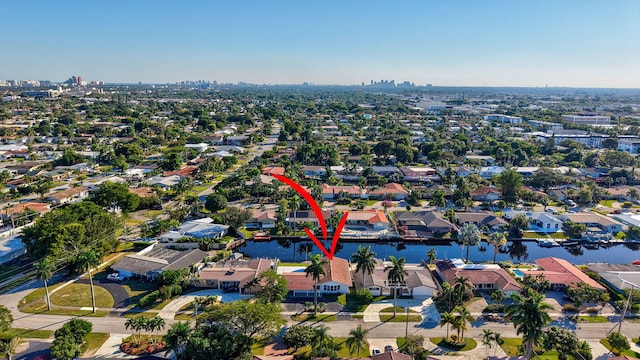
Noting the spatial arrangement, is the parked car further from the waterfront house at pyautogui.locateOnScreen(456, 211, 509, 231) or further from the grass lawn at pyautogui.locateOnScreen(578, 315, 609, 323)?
the waterfront house at pyautogui.locateOnScreen(456, 211, 509, 231)

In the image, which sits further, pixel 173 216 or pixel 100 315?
pixel 173 216

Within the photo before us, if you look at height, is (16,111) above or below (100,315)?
above

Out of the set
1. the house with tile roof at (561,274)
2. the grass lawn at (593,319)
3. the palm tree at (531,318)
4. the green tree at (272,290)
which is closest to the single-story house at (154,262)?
the green tree at (272,290)

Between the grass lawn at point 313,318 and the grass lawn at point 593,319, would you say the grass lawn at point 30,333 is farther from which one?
the grass lawn at point 593,319

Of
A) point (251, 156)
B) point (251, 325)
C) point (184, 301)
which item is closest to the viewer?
point (251, 325)

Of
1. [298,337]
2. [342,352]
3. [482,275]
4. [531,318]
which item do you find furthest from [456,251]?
[298,337]

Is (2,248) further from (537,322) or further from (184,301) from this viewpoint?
(537,322)

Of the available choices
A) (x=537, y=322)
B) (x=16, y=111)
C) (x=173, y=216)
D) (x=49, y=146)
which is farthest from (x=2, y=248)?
(x=16, y=111)

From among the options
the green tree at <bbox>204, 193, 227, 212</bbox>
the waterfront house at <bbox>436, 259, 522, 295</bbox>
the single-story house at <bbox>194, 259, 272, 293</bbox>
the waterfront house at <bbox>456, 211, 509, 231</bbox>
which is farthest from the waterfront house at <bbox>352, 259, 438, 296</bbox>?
the green tree at <bbox>204, 193, 227, 212</bbox>
